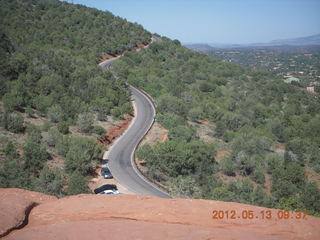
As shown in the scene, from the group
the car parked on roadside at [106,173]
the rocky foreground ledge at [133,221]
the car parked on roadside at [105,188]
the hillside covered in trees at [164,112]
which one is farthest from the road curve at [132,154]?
the rocky foreground ledge at [133,221]

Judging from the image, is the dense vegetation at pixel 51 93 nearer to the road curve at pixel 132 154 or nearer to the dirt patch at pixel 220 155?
the road curve at pixel 132 154

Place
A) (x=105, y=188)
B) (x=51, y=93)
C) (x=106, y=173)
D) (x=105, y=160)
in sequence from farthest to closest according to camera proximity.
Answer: (x=51, y=93) < (x=105, y=160) < (x=106, y=173) < (x=105, y=188)

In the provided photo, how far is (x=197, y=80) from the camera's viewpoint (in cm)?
6731

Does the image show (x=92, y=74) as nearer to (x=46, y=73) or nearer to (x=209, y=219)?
(x=46, y=73)

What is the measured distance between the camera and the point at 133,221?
7.43 metres

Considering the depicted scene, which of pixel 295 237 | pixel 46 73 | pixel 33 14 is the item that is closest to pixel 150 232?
pixel 295 237

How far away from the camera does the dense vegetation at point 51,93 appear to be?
848 inches

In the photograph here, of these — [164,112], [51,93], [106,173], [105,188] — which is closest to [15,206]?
[105,188]

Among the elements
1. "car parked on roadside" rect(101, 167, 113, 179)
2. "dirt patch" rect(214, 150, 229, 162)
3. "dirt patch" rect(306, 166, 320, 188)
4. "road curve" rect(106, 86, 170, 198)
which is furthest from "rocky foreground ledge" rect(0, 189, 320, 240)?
"dirt patch" rect(306, 166, 320, 188)

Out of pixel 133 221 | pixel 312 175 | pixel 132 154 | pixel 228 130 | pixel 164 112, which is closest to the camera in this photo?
pixel 133 221

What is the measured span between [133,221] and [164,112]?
1400 inches

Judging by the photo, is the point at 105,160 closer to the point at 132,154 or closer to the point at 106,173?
the point at 132,154

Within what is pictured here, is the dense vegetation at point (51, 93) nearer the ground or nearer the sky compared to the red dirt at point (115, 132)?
nearer the sky

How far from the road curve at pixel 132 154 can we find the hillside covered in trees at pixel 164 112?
5.01 ft
